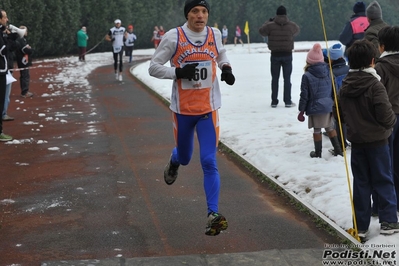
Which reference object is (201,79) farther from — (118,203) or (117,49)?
(117,49)

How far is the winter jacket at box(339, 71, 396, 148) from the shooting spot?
19.0 feet

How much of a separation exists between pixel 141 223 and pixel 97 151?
13.5 feet

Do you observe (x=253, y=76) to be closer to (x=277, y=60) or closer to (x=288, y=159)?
(x=277, y=60)

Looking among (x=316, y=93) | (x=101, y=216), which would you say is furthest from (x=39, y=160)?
(x=316, y=93)

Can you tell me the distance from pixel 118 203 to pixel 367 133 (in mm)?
2938

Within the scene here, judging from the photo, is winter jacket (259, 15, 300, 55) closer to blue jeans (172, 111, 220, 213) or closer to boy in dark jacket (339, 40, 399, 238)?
blue jeans (172, 111, 220, 213)

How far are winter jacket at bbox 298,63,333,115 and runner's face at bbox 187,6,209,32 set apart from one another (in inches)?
126

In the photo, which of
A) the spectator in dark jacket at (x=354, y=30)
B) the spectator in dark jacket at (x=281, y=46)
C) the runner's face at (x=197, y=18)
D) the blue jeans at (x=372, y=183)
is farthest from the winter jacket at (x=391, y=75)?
the spectator in dark jacket at (x=281, y=46)

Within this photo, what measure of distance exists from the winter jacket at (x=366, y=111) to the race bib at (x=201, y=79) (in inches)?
47.1

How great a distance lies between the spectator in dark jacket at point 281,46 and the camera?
48.0 feet

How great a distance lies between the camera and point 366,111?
19.4 ft

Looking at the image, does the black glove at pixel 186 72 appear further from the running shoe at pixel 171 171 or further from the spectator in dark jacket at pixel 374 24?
the spectator in dark jacket at pixel 374 24

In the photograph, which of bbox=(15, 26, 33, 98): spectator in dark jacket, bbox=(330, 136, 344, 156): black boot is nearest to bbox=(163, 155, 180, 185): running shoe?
bbox=(330, 136, 344, 156): black boot

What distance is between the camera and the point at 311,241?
6.17 metres
